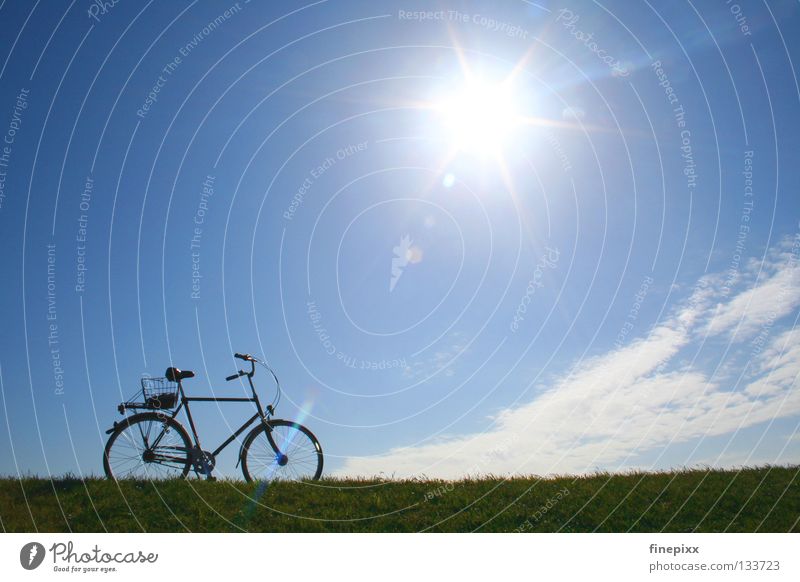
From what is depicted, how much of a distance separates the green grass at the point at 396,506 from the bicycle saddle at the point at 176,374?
1.96 m

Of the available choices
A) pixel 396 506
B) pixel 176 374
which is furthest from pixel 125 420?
pixel 396 506

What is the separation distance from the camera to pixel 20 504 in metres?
9.61

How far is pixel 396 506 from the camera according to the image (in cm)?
1041

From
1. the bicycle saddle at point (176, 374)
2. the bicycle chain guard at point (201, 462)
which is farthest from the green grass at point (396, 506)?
the bicycle saddle at point (176, 374)
